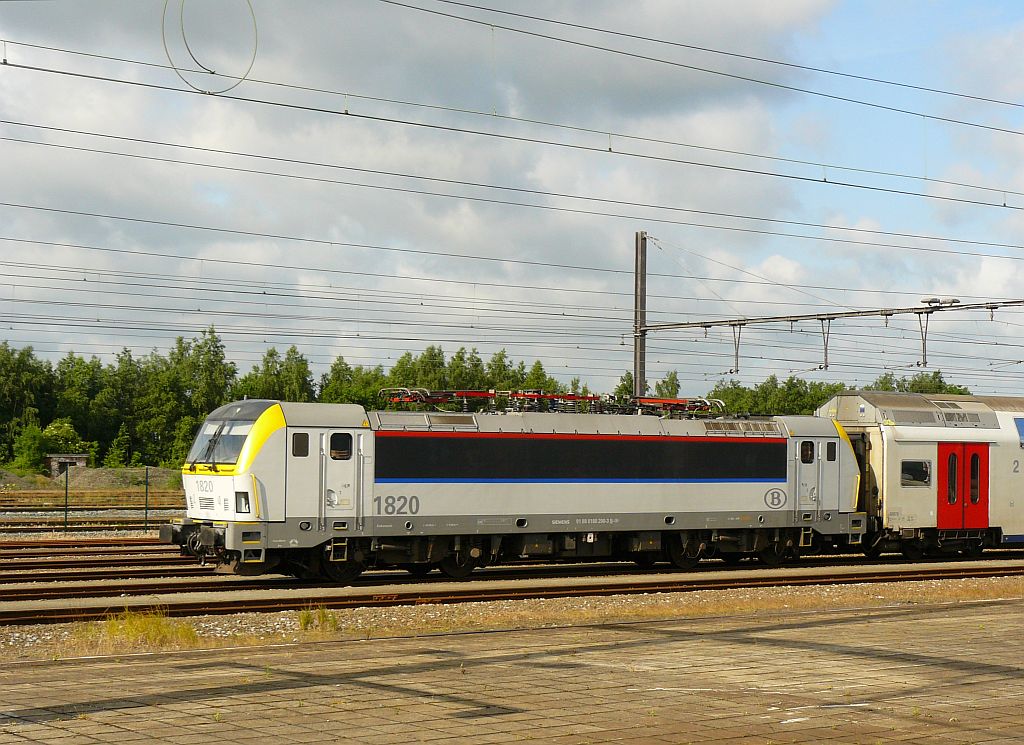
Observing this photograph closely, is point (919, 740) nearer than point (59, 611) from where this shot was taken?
Yes

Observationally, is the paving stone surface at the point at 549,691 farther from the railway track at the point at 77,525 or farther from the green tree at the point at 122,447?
the green tree at the point at 122,447

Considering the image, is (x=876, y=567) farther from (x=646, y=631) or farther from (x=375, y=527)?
(x=646, y=631)

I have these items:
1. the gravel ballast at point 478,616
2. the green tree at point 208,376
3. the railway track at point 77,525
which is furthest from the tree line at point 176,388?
the gravel ballast at point 478,616

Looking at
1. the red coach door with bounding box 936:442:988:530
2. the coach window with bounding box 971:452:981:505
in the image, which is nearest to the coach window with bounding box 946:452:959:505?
the red coach door with bounding box 936:442:988:530

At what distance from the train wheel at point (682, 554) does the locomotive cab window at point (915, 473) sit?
19.7 ft

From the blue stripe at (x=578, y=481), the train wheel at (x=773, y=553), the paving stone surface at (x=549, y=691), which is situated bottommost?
the train wheel at (x=773, y=553)

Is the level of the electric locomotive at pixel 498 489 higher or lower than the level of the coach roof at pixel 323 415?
lower

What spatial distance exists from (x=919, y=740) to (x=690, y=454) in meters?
18.0

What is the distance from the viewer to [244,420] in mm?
21859

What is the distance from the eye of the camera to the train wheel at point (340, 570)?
73.8 ft

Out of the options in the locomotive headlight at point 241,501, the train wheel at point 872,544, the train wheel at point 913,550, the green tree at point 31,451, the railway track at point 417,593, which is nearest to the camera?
the railway track at point 417,593

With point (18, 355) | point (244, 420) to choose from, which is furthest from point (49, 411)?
point (244, 420)

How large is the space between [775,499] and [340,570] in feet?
34.5

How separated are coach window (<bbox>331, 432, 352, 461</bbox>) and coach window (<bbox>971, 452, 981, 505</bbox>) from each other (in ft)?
55.7
